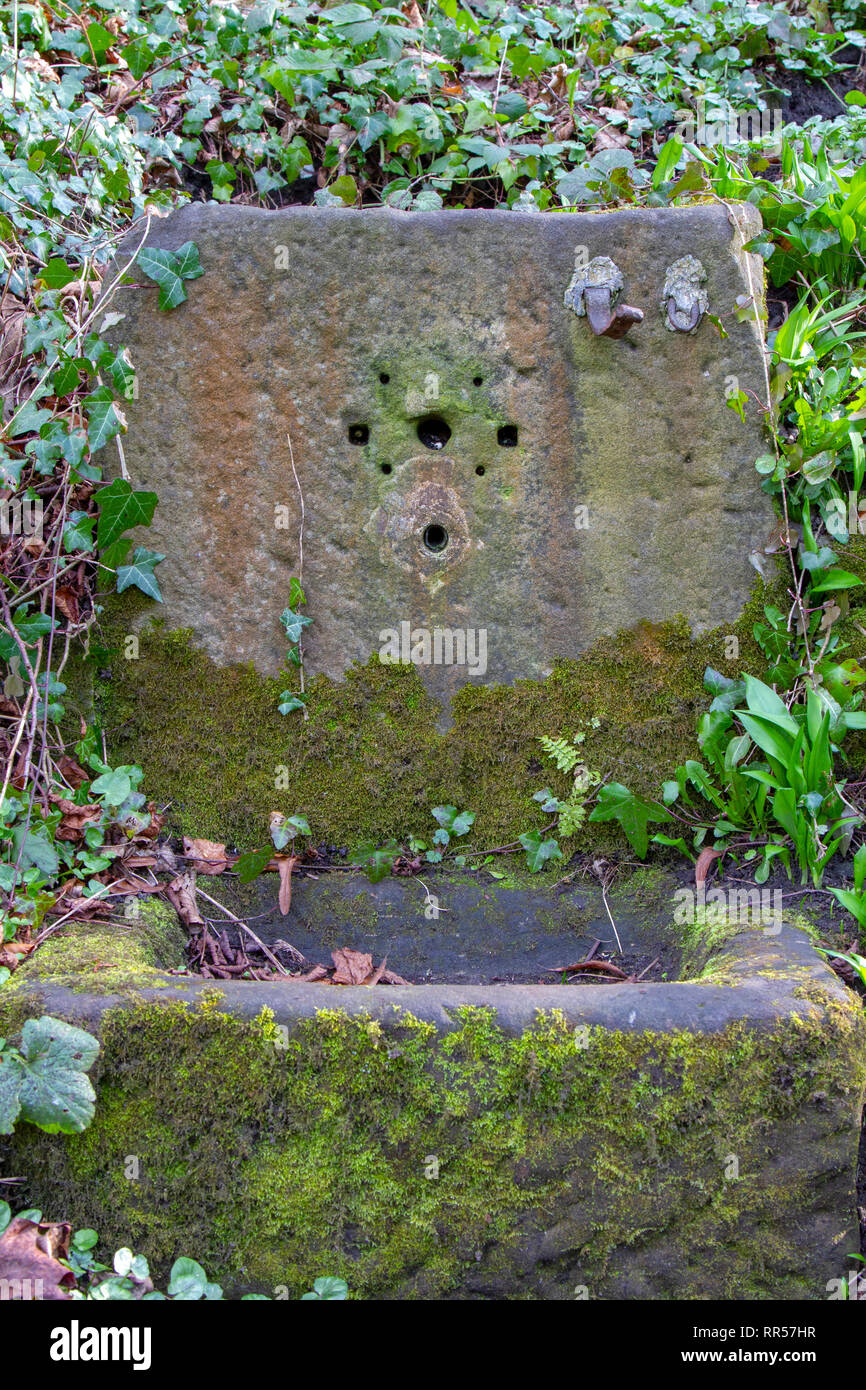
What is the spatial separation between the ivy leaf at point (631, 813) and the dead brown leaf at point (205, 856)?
3.80 feet

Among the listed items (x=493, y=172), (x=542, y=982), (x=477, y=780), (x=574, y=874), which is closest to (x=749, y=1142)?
(x=542, y=982)

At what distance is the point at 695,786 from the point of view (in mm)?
3084

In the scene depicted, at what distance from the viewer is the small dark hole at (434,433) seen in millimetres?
3174

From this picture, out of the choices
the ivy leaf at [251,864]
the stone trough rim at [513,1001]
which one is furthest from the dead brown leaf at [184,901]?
the stone trough rim at [513,1001]

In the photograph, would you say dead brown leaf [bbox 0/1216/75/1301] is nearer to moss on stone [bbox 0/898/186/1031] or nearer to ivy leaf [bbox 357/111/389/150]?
moss on stone [bbox 0/898/186/1031]

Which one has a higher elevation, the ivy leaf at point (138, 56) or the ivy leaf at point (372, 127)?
the ivy leaf at point (138, 56)

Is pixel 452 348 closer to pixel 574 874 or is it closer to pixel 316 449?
pixel 316 449

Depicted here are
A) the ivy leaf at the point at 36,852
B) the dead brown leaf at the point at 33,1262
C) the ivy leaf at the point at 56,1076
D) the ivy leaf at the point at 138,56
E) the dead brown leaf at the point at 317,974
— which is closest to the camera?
the dead brown leaf at the point at 33,1262

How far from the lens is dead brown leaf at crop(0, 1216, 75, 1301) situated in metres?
1.86

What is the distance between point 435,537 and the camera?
10.4 ft

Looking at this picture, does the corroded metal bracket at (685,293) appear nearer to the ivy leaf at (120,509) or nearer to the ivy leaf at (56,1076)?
the ivy leaf at (120,509)

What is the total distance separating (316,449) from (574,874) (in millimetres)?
1573

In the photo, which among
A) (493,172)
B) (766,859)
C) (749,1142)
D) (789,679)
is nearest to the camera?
(749,1142)

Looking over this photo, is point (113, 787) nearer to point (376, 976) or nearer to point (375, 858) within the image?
point (375, 858)
